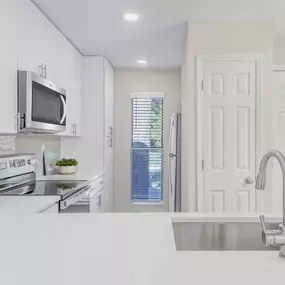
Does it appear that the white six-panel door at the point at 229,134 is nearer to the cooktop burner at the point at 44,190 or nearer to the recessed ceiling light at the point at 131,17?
the recessed ceiling light at the point at 131,17

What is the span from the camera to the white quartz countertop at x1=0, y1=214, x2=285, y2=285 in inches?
32.6

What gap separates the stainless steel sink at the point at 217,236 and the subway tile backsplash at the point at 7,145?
1982 mm

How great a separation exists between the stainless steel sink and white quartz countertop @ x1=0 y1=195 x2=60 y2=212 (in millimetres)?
792

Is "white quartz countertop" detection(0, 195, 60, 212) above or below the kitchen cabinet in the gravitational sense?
below

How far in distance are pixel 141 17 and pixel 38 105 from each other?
49.8 inches

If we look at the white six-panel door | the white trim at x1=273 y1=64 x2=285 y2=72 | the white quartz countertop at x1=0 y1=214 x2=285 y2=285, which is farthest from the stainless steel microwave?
the white trim at x1=273 y1=64 x2=285 y2=72

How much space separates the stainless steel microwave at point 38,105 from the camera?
2443 millimetres

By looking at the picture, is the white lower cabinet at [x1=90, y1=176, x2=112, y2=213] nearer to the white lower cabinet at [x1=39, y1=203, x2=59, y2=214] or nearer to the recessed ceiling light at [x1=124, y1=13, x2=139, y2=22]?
the white lower cabinet at [x1=39, y1=203, x2=59, y2=214]

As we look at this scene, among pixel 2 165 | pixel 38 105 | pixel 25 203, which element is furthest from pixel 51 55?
pixel 25 203

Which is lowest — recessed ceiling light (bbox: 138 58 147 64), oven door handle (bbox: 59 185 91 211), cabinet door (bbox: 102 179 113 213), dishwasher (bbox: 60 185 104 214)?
cabinet door (bbox: 102 179 113 213)

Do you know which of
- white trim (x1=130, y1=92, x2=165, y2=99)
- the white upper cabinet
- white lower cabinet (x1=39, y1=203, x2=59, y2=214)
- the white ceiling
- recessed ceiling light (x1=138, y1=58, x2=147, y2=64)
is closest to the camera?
white lower cabinet (x1=39, y1=203, x2=59, y2=214)

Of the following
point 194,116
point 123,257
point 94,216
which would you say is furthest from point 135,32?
point 123,257

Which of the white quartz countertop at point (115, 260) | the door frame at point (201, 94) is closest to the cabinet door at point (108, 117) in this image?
the door frame at point (201, 94)

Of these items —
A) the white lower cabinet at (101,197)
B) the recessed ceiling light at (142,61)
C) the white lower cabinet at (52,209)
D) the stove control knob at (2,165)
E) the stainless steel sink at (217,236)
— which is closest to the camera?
the stainless steel sink at (217,236)
